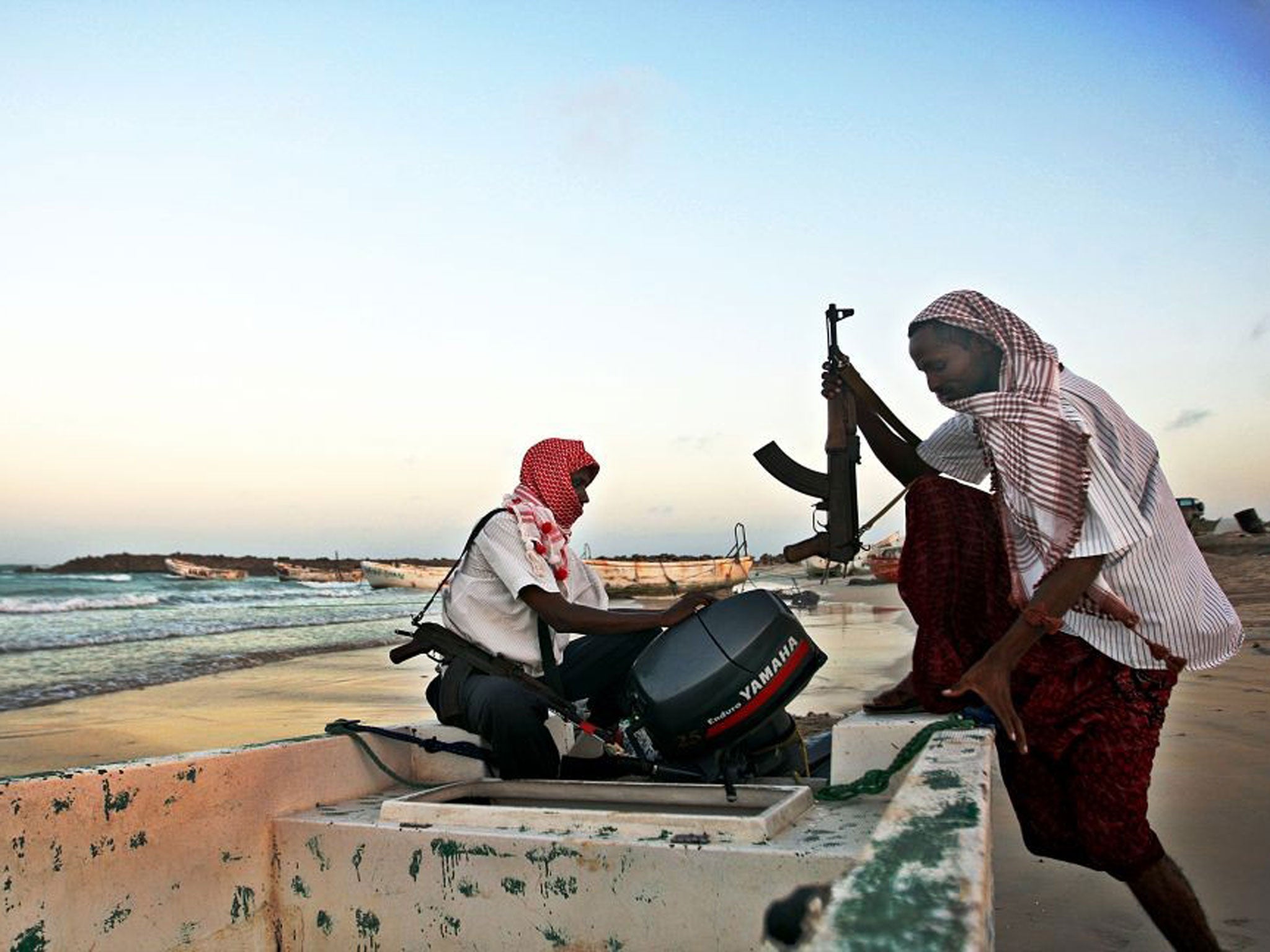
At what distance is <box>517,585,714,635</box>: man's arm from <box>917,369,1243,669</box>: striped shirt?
1210 millimetres

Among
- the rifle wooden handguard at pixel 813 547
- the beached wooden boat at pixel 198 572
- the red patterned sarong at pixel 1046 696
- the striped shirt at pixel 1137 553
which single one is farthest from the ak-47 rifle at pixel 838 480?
the beached wooden boat at pixel 198 572

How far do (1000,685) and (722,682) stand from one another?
74 cm

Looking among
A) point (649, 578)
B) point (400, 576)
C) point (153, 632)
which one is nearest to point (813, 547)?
point (153, 632)

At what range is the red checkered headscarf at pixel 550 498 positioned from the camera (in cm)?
361

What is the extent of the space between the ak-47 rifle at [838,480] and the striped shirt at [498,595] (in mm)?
901

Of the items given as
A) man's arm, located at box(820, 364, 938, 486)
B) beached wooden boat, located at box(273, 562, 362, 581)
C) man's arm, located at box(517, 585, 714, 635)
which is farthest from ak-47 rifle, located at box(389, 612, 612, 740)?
beached wooden boat, located at box(273, 562, 362, 581)

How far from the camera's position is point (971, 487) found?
10.1 ft

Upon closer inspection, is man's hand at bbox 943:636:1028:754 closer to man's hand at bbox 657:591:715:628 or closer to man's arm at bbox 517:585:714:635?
man's hand at bbox 657:591:715:628

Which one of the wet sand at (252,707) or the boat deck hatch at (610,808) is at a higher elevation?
the boat deck hatch at (610,808)

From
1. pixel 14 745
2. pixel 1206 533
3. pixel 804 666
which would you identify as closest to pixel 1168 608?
pixel 804 666

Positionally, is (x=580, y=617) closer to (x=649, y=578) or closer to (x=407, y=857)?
(x=407, y=857)

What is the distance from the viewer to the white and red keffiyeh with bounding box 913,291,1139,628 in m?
2.48

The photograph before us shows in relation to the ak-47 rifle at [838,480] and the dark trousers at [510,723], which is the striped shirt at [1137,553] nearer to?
the ak-47 rifle at [838,480]

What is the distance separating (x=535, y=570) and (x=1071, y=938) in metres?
1.92
